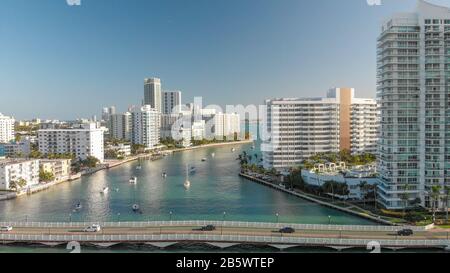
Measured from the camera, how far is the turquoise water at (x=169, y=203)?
6320mm

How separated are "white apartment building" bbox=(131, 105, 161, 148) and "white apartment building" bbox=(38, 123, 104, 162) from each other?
5.20 meters

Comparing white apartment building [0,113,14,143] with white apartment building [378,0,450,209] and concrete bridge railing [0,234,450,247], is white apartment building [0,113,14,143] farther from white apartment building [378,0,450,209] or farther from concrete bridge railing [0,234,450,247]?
white apartment building [378,0,450,209]

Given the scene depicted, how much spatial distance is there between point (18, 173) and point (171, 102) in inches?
541

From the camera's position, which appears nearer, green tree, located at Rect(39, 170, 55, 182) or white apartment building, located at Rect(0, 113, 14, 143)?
green tree, located at Rect(39, 170, 55, 182)

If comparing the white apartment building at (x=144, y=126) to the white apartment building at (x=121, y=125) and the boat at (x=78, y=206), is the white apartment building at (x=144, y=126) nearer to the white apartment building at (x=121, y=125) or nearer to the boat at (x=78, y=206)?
the white apartment building at (x=121, y=125)

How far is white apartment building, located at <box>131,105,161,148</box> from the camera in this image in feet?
65.5

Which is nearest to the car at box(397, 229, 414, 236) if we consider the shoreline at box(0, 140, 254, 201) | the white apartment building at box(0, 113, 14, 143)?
the shoreline at box(0, 140, 254, 201)

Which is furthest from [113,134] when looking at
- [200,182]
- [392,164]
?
[392,164]

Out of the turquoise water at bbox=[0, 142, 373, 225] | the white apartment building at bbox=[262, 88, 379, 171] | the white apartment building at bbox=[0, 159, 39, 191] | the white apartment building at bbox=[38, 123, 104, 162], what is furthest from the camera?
the white apartment building at bbox=[38, 123, 104, 162]

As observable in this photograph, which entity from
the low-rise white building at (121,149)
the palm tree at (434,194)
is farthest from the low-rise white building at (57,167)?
the palm tree at (434,194)

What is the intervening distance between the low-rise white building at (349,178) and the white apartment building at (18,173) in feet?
20.1

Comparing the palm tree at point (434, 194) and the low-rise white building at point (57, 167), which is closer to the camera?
the palm tree at point (434, 194)

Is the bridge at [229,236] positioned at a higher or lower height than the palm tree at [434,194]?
lower
